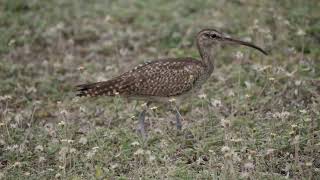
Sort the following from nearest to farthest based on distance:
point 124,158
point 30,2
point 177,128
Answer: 1. point 124,158
2. point 177,128
3. point 30,2

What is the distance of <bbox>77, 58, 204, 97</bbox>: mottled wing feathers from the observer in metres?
9.13

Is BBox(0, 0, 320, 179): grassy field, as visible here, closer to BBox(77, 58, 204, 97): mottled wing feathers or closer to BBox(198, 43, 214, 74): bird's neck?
BBox(77, 58, 204, 97): mottled wing feathers

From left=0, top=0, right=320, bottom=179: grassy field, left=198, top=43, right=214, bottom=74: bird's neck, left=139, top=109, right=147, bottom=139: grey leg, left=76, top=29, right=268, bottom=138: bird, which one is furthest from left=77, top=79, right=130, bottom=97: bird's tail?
left=198, top=43, right=214, bottom=74: bird's neck

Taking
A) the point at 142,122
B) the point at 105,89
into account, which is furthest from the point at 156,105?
the point at 105,89

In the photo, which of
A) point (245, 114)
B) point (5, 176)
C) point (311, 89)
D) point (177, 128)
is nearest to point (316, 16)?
point (311, 89)

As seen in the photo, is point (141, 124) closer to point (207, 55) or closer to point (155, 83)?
point (155, 83)

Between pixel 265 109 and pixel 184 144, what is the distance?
5.10 feet

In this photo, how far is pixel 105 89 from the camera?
30.0 feet

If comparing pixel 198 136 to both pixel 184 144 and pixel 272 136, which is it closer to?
pixel 184 144

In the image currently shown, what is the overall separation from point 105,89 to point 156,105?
1.28 meters

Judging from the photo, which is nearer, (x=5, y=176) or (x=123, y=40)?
(x=5, y=176)

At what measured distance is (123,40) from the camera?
12734 millimetres

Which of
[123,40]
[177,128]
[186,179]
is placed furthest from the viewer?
[123,40]

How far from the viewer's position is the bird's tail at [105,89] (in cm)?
910
